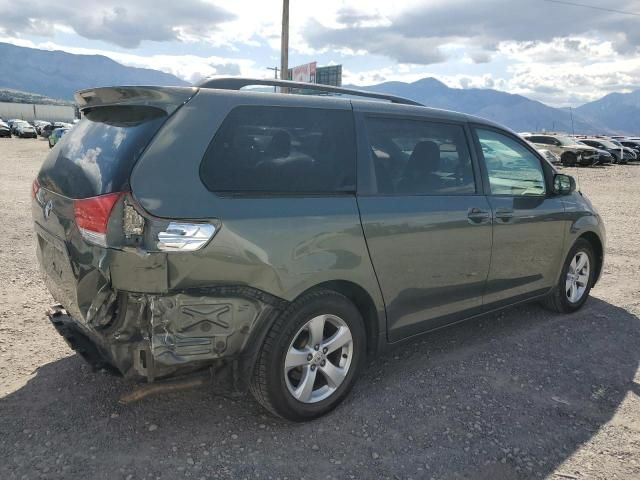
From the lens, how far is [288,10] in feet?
66.1

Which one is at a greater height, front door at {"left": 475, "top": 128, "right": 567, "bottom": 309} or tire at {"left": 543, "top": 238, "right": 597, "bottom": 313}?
front door at {"left": 475, "top": 128, "right": 567, "bottom": 309}

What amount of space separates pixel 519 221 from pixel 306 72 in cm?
4134

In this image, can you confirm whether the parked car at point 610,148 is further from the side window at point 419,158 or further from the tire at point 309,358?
the tire at point 309,358

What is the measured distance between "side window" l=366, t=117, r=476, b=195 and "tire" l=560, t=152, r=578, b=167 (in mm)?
28676

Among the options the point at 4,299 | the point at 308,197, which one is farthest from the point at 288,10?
the point at 308,197

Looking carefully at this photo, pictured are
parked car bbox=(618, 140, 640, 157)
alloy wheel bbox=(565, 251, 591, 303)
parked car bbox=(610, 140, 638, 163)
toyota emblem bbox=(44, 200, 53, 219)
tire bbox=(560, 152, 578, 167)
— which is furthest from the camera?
parked car bbox=(618, 140, 640, 157)

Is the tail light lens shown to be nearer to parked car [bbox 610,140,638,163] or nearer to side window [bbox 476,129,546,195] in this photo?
side window [bbox 476,129,546,195]

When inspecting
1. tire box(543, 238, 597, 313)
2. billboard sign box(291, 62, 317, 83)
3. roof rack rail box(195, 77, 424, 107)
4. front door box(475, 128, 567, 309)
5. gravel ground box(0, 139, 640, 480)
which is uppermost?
billboard sign box(291, 62, 317, 83)

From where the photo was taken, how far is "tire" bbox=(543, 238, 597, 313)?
4.80m

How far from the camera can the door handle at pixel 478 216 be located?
12.0 feet

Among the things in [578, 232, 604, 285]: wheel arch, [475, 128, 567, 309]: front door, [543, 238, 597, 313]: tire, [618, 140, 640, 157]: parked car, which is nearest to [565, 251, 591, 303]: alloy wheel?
[543, 238, 597, 313]: tire

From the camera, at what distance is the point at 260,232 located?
2.59 m

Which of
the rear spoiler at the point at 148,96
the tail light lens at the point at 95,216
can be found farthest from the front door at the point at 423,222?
the tail light lens at the point at 95,216

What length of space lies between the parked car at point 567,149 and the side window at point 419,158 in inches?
1069
